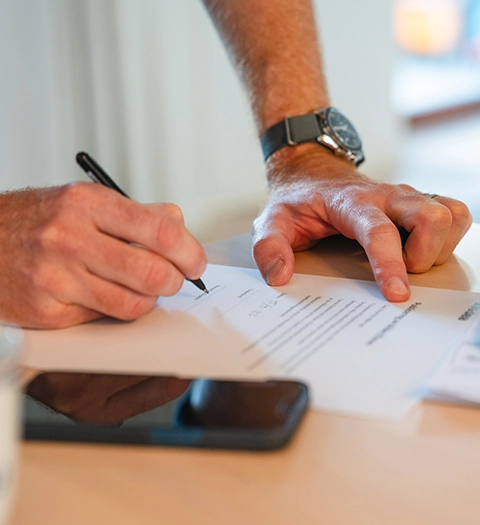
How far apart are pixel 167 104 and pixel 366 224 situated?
2.42m

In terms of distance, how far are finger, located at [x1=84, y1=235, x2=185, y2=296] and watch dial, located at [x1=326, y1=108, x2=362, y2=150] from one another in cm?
53

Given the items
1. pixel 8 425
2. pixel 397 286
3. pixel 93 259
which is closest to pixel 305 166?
pixel 397 286

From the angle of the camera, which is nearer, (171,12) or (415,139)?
(171,12)

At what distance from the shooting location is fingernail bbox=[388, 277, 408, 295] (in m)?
0.67

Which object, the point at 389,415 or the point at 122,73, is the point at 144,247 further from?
the point at 122,73

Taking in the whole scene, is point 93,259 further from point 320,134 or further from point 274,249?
point 320,134

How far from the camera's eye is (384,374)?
1.64 feet

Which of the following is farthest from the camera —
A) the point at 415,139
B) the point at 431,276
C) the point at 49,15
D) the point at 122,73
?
the point at 415,139

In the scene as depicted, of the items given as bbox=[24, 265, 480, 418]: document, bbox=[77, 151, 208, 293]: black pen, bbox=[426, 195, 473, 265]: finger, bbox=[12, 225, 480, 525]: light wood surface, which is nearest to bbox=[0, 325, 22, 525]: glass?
bbox=[12, 225, 480, 525]: light wood surface

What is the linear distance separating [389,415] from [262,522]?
13 cm

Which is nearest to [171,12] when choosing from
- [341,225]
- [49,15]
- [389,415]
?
[49,15]

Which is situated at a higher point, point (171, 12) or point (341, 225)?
point (171, 12)

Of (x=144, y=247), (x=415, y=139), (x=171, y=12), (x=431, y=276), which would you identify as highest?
(x=171, y=12)

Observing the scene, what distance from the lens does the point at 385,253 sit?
73cm
